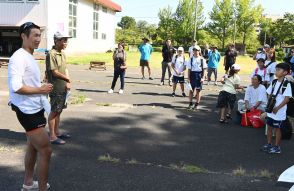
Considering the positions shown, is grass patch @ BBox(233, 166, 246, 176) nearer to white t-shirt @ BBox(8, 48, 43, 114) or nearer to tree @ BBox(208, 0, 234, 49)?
white t-shirt @ BBox(8, 48, 43, 114)

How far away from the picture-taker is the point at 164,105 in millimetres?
11508

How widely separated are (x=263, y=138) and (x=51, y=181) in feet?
15.3

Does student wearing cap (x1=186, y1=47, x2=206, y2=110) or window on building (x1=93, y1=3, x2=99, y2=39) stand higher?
window on building (x1=93, y1=3, x2=99, y2=39)

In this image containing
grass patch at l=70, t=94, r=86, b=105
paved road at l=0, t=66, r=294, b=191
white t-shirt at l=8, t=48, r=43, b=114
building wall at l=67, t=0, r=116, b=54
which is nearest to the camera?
white t-shirt at l=8, t=48, r=43, b=114

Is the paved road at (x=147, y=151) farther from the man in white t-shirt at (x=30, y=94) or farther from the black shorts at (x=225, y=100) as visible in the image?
the man in white t-shirt at (x=30, y=94)

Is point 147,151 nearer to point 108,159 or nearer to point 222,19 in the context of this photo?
point 108,159

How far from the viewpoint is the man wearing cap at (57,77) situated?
6.56 m

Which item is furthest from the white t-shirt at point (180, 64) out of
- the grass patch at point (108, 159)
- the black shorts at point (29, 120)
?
the black shorts at point (29, 120)

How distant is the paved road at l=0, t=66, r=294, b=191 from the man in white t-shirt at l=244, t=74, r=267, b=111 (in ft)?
2.06

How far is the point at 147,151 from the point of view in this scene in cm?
666

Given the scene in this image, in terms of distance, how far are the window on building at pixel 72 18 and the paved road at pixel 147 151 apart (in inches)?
985

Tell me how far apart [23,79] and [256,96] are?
21.0 feet

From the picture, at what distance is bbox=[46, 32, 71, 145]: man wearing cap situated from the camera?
6.56 meters

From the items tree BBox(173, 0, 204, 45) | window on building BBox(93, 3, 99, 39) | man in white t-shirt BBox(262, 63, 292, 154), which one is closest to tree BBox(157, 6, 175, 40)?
tree BBox(173, 0, 204, 45)
